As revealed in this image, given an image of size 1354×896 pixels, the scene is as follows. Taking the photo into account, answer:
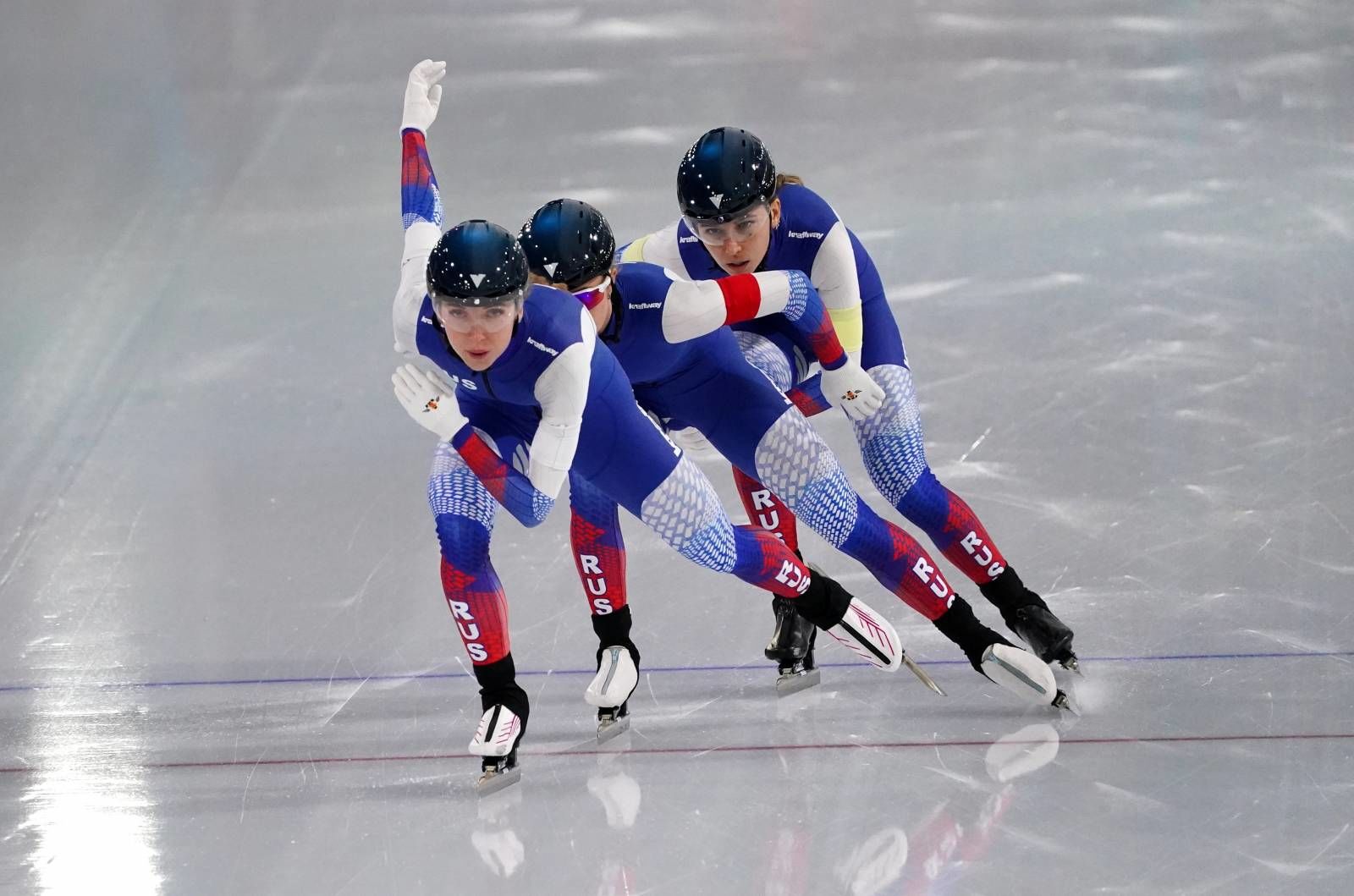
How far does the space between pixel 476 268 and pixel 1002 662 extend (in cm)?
196

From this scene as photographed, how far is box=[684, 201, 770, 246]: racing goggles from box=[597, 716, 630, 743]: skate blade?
145 cm

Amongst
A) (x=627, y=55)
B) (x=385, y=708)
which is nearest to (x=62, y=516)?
(x=385, y=708)

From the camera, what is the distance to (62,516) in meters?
6.21

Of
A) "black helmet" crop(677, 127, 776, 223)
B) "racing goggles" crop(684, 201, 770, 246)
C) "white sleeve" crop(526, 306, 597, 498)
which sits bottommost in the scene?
"white sleeve" crop(526, 306, 597, 498)

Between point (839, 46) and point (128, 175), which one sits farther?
point (839, 46)

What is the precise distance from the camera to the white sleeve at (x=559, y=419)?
12.7 ft

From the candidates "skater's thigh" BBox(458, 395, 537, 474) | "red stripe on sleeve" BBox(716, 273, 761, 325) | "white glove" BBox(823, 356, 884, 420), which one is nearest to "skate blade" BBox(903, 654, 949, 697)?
"white glove" BBox(823, 356, 884, 420)

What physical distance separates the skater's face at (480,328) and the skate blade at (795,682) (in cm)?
151

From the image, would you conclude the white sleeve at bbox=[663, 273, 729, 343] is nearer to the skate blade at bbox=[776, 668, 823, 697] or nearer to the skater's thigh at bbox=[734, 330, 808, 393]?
the skater's thigh at bbox=[734, 330, 808, 393]

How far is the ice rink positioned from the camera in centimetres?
390

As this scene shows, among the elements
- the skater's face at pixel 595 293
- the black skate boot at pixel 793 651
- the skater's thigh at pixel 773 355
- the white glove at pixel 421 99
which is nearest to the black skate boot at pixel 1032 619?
the black skate boot at pixel 793 651

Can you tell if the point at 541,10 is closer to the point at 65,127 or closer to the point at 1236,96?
the point at 65,127

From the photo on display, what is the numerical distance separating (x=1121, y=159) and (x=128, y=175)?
19.6 feet

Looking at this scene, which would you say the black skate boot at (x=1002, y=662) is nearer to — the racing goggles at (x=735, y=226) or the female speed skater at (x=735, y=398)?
the female speed skater at (x=735, y=398)
